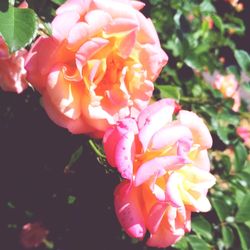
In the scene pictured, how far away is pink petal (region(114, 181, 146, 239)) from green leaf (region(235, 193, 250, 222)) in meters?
0.61

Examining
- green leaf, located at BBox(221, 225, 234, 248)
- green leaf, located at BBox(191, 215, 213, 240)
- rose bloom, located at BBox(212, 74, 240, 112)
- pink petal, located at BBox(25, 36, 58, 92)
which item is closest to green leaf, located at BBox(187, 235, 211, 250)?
green leaf, located at BBox(191, 215, 213, 240)

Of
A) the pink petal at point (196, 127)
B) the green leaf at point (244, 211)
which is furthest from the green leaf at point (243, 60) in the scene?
the pink petal at point (196, 127)

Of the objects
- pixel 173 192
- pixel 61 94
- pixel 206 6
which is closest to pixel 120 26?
pixel 61 94

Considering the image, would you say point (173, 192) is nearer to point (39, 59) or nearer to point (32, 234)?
point (39, 59)

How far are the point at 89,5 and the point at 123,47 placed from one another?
0.08 metres

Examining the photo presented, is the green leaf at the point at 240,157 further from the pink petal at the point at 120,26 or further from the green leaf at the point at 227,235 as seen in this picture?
the pink petal at the point at 120,26

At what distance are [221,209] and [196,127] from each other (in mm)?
578

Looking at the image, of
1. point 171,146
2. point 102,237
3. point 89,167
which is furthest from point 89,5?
point 102,237

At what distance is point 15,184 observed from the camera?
1542 mm

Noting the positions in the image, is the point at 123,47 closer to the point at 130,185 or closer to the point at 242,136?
the point at 130,185

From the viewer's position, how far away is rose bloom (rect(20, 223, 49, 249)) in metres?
2.02

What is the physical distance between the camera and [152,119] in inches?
33.0

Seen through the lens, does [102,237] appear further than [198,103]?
No

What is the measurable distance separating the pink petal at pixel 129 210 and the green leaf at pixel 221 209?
0.61 metres
